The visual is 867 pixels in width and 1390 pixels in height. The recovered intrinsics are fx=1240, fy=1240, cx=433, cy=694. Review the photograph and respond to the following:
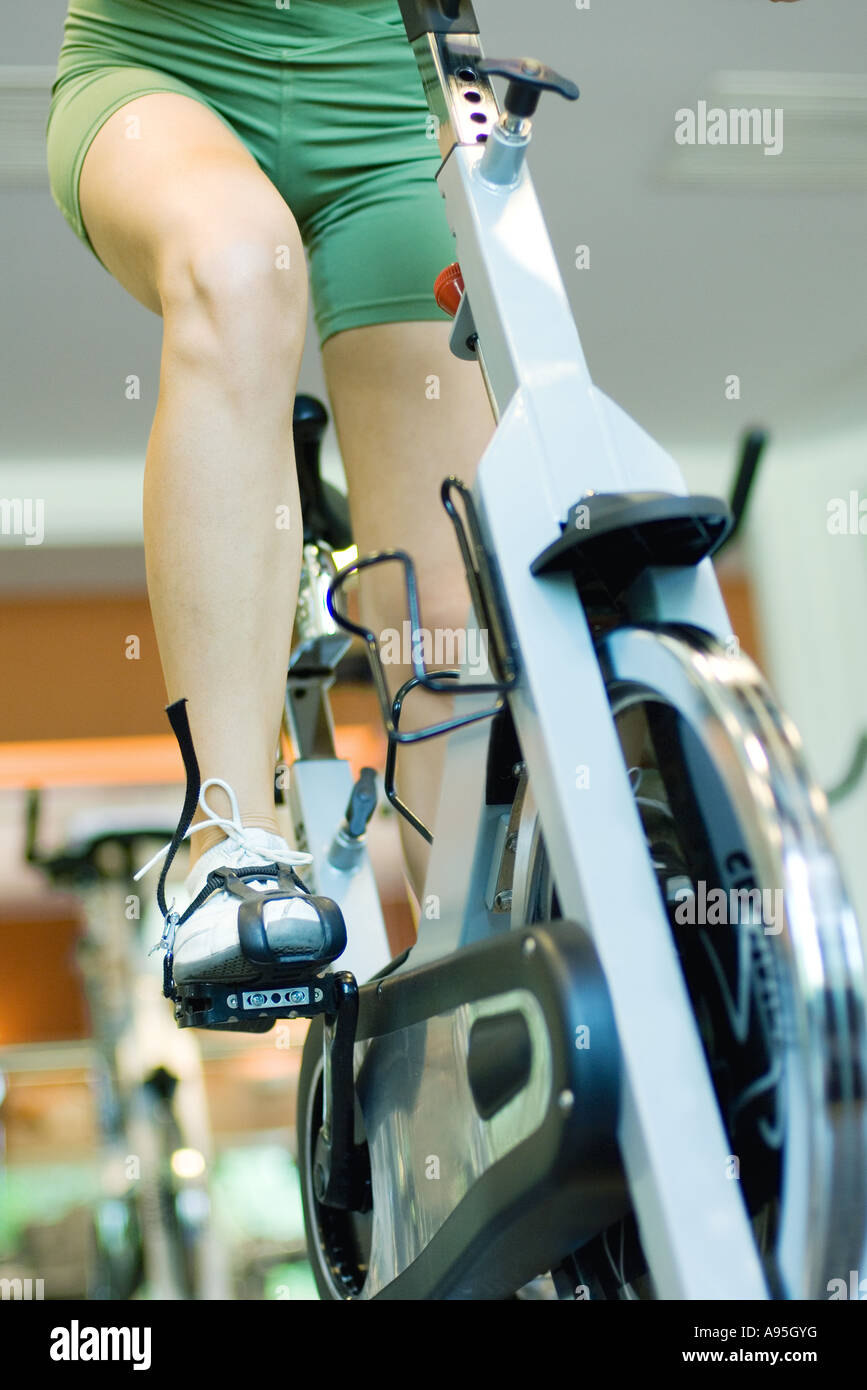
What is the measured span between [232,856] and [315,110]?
2.38ft

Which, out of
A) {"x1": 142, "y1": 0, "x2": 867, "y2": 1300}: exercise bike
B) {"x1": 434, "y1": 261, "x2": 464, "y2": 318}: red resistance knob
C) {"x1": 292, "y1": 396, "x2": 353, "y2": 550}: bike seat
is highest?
{"x1": 292, "y1": 396, "x2": 353, "y2": 550}: bike seat

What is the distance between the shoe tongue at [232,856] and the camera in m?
0.91

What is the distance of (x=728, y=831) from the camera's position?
0.71 meters

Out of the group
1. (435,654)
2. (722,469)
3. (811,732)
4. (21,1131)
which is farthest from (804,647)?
(435,654)

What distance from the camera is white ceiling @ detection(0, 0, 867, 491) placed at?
106 inches

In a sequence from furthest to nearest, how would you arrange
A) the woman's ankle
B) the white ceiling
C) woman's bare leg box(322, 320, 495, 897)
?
the white ceiling
woman's bare leg box(322, 320, 495, 897)
the woman's ankle

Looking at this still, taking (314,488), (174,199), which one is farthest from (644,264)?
(174,199)

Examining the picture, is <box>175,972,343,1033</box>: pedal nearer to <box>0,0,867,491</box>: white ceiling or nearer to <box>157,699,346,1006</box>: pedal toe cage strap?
<box>157,699,346,1006</box>: pedal toe cage strap

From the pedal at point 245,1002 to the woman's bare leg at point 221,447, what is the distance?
12 centimetres

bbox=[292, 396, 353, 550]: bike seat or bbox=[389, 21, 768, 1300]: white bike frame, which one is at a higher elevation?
bbox=[292, 396, 353, 550]: bike seat

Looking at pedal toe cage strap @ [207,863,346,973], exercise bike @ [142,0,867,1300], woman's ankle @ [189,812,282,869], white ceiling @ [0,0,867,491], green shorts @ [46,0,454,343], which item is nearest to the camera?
exercise bike @ [142,0,867,1300]

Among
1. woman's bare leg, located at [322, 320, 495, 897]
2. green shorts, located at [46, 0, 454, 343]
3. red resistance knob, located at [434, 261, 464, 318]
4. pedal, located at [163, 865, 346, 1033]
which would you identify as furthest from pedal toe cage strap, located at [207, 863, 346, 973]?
green shorts, located at [46, 0, 454, 343]
